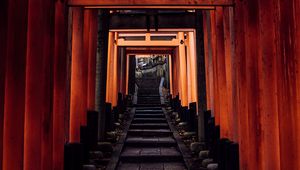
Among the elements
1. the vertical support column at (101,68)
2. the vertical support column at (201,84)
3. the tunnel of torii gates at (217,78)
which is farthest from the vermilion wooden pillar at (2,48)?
the vertical support column at (201,84)

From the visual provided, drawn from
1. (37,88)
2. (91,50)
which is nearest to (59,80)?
(37,88)

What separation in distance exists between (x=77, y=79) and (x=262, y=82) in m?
4.99

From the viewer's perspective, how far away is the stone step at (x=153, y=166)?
33.0ft

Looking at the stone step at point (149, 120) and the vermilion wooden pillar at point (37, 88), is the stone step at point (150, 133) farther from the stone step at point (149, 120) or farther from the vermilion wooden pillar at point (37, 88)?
the vermilion wooden pillar at point (37, 88)

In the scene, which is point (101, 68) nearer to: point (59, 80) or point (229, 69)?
point (229, 69)

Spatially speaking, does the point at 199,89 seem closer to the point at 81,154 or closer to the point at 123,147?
the point at 123,147

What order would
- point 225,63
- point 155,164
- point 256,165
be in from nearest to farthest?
point 256,165 → point 225,63 → point 155,164

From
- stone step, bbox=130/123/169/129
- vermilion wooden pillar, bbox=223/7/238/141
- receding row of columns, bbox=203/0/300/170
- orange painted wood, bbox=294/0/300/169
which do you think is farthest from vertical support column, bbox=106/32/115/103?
orange painted wood, bbox=294/0/300/169

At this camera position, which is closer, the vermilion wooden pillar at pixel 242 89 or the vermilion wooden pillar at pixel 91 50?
the vermilion wooden pillar at pixel 242 89

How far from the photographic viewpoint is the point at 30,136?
4.92 metres

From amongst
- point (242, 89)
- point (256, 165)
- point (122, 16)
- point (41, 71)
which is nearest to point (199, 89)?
point (122, 16)

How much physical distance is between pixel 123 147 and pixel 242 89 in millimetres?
6699

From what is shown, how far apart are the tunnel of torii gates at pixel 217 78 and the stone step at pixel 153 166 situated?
74.4 inches

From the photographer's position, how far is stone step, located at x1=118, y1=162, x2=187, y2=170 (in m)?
10.1
